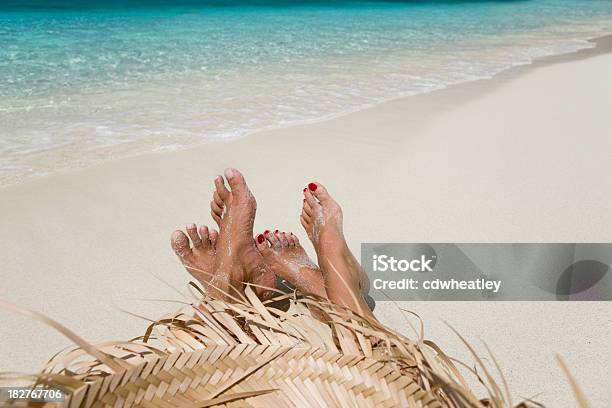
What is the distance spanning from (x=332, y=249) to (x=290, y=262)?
17 cm

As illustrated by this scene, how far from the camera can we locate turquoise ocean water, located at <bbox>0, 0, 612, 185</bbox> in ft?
→ 11.6

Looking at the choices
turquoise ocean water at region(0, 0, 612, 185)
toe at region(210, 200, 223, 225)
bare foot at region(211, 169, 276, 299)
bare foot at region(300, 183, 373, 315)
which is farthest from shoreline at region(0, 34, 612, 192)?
bare foot at region(300, 183, 373, 315)

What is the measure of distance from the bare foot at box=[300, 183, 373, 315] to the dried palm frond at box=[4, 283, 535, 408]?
1.27ft

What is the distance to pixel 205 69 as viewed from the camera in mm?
5648

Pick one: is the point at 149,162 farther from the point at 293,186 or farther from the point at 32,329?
the point at 32,329

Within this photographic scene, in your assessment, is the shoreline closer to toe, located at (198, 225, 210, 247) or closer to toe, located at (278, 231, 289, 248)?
toe, located at (198, 225, 210, 247)

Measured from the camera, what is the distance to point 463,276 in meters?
2.04

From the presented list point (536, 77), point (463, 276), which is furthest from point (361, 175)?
point (536, 77)

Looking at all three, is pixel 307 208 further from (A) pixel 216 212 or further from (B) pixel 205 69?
(B) pixel 205 69

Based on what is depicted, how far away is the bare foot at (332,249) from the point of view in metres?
1.79

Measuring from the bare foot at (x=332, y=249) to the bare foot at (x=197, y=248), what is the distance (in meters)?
0.37

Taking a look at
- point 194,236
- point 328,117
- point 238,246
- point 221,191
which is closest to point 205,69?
point 328,117

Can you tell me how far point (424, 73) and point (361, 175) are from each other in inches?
119

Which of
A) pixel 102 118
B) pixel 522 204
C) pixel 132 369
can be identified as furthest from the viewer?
pixel 102 118
